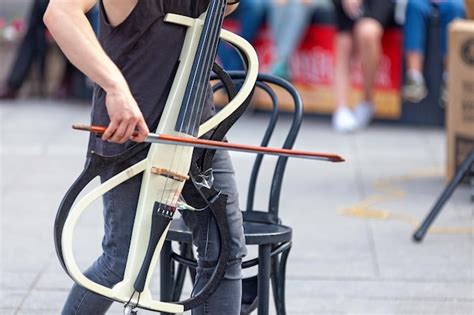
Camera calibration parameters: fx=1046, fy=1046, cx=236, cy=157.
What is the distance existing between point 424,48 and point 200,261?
19.2 feet

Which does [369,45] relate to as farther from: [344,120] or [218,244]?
[218,244]

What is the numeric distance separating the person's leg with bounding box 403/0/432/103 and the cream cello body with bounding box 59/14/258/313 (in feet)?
18.4

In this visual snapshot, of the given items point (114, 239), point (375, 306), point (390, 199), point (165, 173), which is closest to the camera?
point (165, 173)

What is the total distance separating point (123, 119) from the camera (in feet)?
8.72

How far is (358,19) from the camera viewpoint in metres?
8.56

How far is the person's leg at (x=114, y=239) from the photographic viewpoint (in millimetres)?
3014

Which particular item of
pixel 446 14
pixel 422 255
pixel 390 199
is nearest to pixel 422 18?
pixel 446 14

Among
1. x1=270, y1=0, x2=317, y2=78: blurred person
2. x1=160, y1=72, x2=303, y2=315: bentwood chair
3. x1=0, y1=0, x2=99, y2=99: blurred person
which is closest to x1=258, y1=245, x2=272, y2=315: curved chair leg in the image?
x1=160, y1=72, x2=303, y2=315: bentwood chair

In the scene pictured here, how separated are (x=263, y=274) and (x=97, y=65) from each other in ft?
3.45

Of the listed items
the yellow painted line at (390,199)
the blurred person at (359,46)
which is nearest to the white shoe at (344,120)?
the blurred person at (359,46)

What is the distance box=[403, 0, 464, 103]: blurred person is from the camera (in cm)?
842

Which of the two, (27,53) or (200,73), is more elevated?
(200,73)

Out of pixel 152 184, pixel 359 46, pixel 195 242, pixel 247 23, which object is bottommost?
pixel 359 46

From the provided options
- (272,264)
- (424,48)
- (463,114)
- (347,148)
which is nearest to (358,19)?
(424,48)
